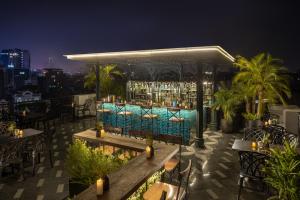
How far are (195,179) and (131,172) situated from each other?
8.80 feet

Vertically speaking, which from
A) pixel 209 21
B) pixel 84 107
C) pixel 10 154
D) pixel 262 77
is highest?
pixel 209 21

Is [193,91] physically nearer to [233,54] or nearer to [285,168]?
[233,54]

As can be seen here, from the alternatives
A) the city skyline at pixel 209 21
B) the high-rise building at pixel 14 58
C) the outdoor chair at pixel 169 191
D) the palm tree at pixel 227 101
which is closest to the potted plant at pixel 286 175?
the outdoor chair at pixel 169 191

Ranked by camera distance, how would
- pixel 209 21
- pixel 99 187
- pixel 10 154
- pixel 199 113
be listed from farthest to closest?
pixel 209 21
pixel 199 113
pixel 10 154
pixel 99 187

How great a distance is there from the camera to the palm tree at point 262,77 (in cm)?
839

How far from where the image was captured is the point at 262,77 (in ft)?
27.7

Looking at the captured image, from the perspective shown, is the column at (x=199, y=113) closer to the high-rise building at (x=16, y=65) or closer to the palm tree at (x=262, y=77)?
the palm tree at (x=262, y=77)

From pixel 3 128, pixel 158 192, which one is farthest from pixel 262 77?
pixel 3 128

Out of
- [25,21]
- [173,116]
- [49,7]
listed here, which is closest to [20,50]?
[25,21]

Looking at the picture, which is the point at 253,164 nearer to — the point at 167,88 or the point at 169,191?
the point at 169,191

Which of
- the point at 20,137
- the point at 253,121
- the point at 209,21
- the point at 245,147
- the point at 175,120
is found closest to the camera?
the point at 245,147

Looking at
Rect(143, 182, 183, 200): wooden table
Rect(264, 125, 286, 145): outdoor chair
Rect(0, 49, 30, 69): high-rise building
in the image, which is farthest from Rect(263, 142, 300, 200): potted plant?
Rect(0, 49, 30, 69): high-rise building

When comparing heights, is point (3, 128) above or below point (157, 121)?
above

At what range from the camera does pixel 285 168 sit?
128 inches
